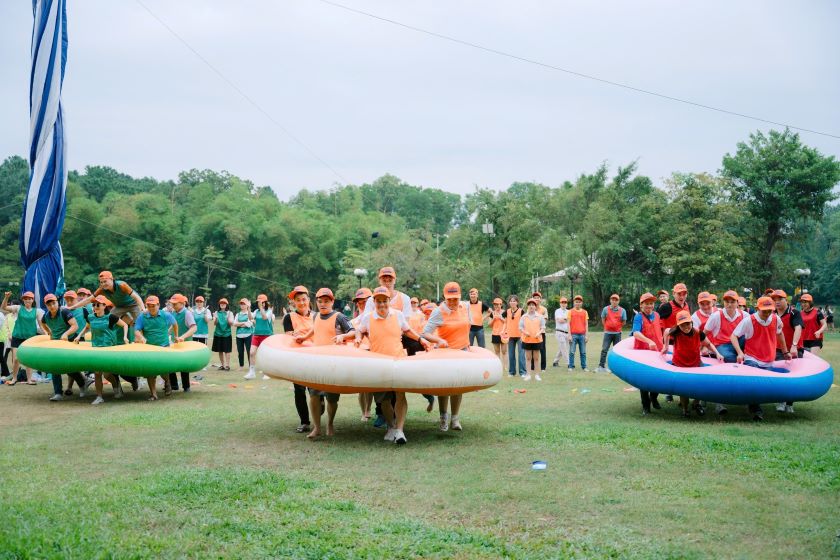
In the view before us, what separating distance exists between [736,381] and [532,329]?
5427 millimetres

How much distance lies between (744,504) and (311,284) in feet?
192

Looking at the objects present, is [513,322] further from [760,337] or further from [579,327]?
[760,337]

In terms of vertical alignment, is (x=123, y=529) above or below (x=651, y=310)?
below

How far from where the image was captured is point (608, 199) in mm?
41844

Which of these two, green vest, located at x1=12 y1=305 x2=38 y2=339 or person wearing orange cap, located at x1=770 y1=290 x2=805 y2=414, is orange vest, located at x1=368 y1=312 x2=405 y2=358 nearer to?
person wearing orange cap, located at x1=770 y1=290 x2=805 y2=414

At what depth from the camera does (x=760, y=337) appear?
30.8 ft

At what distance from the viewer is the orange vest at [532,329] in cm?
1385

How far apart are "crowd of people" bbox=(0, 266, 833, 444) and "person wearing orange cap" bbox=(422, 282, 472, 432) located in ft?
Result: 0.05

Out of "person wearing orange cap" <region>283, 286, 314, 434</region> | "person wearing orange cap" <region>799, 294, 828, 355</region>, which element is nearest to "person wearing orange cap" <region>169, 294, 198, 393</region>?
"person wearing orange cap" <region>283, 286, 314, 434</region>

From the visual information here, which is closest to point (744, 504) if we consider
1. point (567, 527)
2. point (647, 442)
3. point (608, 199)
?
point (567, 527)

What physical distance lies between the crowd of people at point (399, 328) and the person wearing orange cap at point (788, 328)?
0.05ft

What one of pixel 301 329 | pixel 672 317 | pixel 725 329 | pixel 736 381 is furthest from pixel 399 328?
pixel 725 329

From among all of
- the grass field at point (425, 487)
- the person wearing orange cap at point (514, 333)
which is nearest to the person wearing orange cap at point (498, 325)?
the person wearing orange cap at point (514, 333)

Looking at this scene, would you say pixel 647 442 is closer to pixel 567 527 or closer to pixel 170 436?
pixel 567 527
